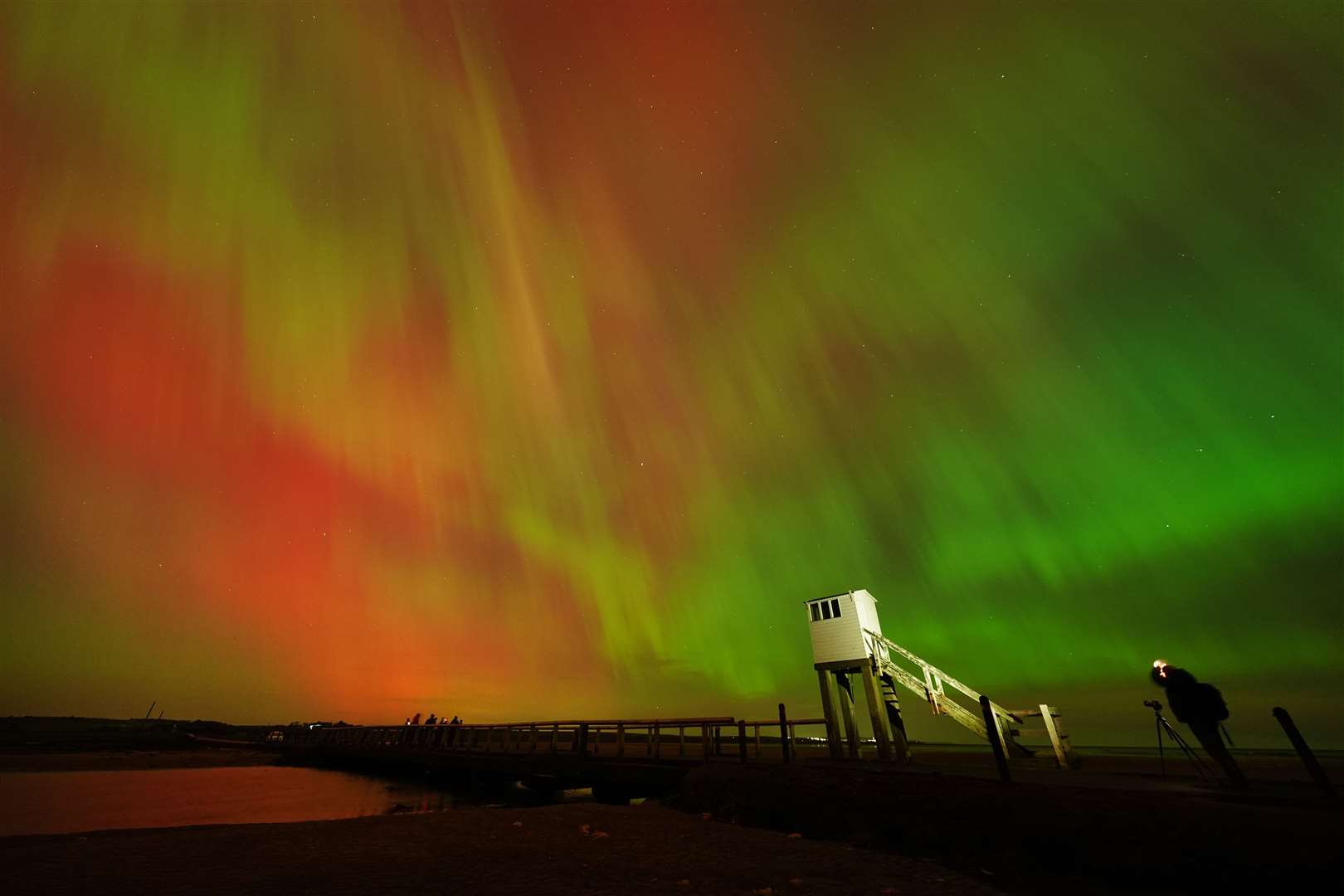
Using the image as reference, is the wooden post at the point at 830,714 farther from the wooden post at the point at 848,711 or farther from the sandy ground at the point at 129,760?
the sandy ground at the point at 129,760

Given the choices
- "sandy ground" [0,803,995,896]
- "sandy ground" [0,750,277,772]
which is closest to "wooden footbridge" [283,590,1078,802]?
"sandy ground" [0,803,995,896]

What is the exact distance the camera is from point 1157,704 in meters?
12.9

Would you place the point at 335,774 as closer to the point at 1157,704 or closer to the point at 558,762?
the point at 558,762

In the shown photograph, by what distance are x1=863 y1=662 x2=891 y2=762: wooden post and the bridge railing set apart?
4.79 m

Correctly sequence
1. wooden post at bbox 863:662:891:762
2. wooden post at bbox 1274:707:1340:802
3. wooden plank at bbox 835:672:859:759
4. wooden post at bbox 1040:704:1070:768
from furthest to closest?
wooden plank at bbox 835:672:859:759, wooden post at bbox 863:662:891:762, wooden post at bbox 1040:704:1070:768, wooden post at bbox 1274:707:1340:802

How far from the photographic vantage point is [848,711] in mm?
20781

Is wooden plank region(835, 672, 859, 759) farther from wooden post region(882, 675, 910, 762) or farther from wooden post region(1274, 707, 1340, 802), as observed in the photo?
wooden post region(1274, 707, 1340, 802)

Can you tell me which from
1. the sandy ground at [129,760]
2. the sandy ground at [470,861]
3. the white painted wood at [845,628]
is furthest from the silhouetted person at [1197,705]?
the sandy ground at [129,760]

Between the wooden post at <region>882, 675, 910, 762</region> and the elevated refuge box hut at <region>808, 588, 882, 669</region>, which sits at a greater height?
the elevated refuge box hut at <region>808, 588, 882, 669</region>

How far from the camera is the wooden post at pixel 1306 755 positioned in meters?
8.30

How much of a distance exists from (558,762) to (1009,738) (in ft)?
53.9

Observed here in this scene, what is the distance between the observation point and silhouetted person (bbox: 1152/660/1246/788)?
35.1 ft

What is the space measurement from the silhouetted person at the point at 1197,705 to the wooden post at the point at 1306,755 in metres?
1.19

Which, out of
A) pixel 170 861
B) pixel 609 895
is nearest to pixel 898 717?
pixel 609 895
